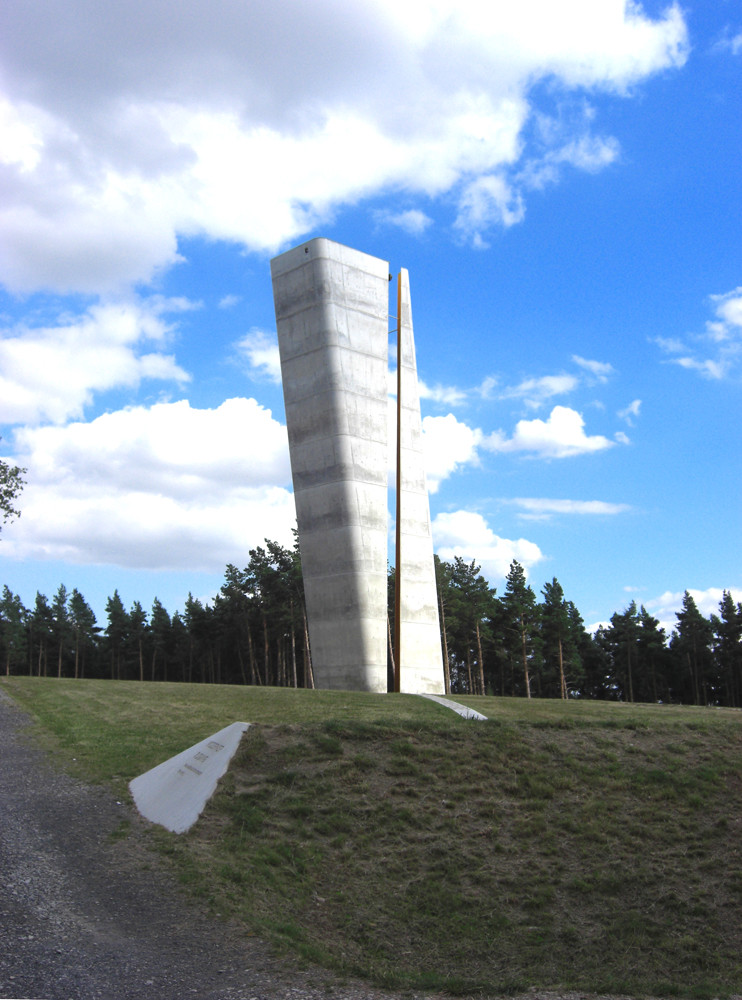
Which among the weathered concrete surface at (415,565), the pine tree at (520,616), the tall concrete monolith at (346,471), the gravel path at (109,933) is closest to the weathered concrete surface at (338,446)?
the tall concrete monolith at (346,471)

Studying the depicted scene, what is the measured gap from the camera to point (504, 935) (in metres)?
8.09

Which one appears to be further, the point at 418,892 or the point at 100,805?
the point at 100,805

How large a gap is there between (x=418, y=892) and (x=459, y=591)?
40.0 m

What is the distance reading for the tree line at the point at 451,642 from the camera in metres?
48.2

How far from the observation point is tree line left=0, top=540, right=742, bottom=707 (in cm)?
4816

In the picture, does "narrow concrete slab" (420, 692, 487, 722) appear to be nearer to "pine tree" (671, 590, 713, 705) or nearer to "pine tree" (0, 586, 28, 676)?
"pine tree" (671, 590, 713, 705)

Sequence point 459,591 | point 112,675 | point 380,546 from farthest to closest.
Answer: point 112,675
point 459,591
point 380,546

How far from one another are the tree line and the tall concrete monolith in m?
16.6

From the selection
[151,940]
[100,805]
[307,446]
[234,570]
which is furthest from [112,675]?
[151,940]

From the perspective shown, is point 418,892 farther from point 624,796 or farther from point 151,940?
point 624,796

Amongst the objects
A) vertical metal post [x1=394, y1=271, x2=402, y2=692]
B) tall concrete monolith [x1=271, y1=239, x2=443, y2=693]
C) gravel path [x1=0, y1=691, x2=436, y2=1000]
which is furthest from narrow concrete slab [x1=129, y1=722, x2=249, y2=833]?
vertical metal post [x1=394, y1=271, x2=402, y2=692]

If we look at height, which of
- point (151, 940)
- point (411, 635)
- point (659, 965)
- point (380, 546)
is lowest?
point (659, 965)

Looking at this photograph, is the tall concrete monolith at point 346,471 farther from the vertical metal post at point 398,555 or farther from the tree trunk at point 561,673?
the tree trunk at point 561,673

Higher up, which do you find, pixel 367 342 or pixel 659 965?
pixel 367 342
